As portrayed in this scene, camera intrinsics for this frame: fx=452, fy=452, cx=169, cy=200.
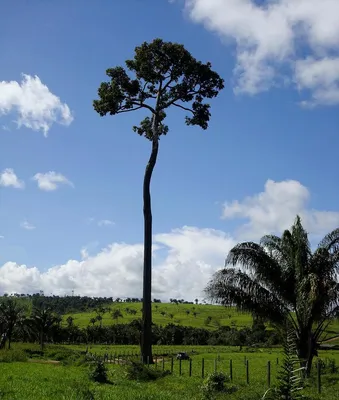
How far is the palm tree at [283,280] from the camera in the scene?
2208cm

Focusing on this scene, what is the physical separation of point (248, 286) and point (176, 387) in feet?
20.4

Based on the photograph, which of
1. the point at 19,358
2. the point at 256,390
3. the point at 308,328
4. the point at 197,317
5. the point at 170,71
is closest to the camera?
the point at 256,390

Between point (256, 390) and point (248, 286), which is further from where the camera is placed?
point (248, 286)

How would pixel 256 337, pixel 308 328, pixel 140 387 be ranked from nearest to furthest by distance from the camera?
pixel 140 387, pixel 308 328, pixel 256 337

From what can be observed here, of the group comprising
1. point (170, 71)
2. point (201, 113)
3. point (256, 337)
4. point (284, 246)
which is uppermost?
point (170, 71)

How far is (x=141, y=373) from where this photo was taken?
74.9ft

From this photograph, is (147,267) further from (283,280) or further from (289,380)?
(289,380)

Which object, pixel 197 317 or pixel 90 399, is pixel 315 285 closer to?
pixel 90 399

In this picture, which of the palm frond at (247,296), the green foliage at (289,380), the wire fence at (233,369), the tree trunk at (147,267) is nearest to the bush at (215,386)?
the wire fence at (233,369)

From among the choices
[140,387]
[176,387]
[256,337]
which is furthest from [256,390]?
[256,337]

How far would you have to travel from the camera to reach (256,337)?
353 feet

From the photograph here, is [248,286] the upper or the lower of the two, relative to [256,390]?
upper

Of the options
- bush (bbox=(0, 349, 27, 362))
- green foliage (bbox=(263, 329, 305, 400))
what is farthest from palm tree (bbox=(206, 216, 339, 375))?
bush (bbox=(0, 349, 27, 362))

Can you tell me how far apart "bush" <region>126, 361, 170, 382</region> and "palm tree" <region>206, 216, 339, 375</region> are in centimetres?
→ 498
